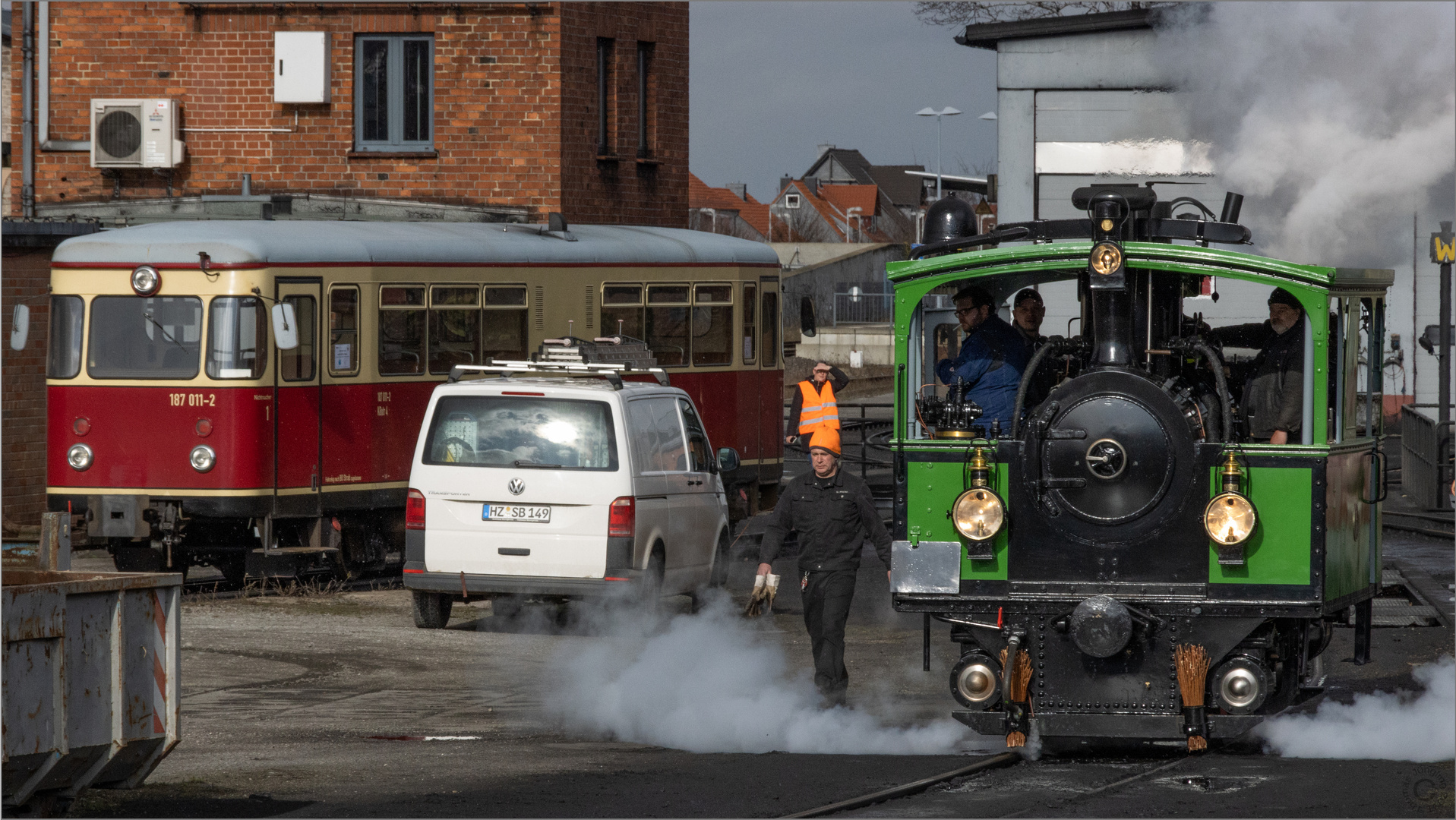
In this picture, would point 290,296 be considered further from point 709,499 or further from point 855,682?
point 855,682

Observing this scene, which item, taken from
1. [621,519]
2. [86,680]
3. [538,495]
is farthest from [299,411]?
[86,680]

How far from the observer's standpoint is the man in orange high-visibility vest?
19062 millimetres

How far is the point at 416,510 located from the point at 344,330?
3.16m

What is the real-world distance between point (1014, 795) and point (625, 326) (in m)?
11.5

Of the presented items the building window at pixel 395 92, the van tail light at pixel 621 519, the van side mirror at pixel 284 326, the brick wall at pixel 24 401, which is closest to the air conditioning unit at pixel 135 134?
the building window at pixel 395 92

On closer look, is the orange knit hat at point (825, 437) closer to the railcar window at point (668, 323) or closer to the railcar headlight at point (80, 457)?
the railcar window at point (668, 323)

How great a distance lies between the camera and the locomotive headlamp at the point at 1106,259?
955 cm

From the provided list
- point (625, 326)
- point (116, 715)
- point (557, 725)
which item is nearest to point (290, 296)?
point (625, 326)

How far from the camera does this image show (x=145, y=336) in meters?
16.6

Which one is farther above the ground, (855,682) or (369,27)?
(369,27)

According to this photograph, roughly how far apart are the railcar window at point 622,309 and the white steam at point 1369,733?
9.91 m

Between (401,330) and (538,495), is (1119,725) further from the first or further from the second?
(401,330)

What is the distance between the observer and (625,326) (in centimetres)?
1959

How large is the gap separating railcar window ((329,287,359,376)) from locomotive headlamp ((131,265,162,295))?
1471 millimetres
